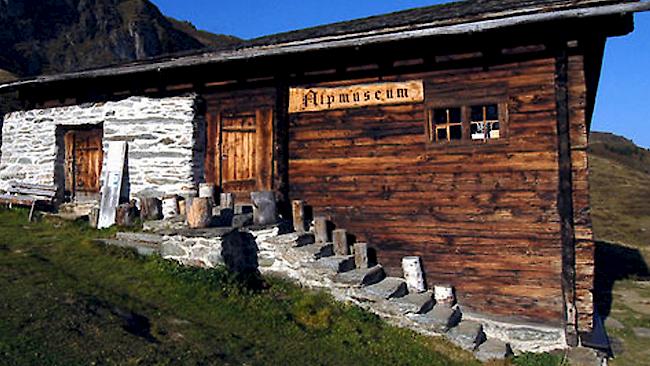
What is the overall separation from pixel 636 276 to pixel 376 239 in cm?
1096

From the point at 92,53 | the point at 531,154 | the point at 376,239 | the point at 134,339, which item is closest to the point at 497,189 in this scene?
the point at 531,154

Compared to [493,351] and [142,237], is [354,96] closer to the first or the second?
[142,237]

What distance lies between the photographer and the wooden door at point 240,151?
10.9m

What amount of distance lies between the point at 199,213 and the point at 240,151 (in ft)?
8.95

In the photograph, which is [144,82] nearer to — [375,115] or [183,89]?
[183,89]

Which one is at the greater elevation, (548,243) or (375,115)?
(375,115)

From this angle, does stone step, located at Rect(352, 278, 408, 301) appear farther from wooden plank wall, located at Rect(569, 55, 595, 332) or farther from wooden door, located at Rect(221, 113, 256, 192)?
wooden door, located at Rect(221, 113, 256, 192)

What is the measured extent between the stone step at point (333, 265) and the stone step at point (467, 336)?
2151 mm

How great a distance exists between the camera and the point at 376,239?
9594 millimetres

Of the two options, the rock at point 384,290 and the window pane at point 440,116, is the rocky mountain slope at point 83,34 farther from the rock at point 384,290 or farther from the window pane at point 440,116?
the rock at point 384,290

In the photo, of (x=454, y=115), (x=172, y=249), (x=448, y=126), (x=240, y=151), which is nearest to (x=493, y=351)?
(x=448, y=126)

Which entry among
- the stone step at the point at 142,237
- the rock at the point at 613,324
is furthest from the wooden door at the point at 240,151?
the rock at the point at 613,324

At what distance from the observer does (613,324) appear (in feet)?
33.9

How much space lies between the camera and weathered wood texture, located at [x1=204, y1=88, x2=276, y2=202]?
1086cm
